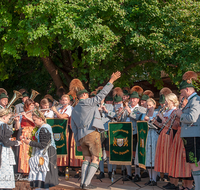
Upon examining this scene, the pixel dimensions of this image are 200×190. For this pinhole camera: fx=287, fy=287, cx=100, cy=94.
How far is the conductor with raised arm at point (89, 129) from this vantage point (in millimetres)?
5949

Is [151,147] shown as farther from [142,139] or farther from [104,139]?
[104,139]

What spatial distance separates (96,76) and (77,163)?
4547 millimetres

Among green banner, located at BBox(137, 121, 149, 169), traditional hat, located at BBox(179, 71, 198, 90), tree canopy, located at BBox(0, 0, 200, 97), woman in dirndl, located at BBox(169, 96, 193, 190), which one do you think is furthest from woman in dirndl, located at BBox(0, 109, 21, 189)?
tree canopy, located at BBox(0, 0, 200, 97)

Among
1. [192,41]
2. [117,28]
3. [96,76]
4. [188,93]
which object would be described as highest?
[117,28]

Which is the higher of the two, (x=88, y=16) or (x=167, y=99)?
(x=88, y=16)

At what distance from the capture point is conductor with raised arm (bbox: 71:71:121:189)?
5.95 meters

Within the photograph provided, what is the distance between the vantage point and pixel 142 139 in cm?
677

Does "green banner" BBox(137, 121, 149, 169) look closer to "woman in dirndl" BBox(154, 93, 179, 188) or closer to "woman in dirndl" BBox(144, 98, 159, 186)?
"woman in dirndl" BBox(144, 98, 159, 186)

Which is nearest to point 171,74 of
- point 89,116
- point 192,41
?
point 192,41

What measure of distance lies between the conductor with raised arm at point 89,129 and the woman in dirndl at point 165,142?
129cm

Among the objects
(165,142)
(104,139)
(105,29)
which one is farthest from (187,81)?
(105,29)

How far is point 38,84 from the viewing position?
16.0 metres

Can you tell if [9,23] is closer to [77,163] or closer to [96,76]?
[96,76]

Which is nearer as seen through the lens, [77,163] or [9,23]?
[77,163]
